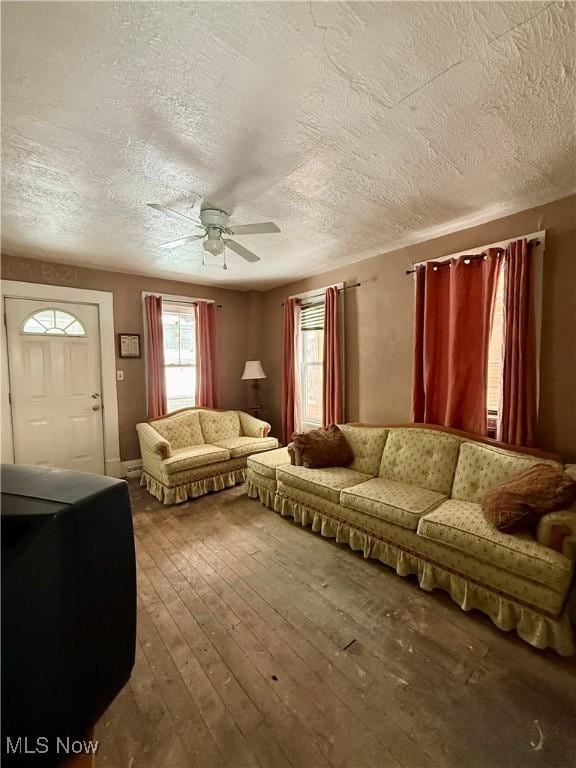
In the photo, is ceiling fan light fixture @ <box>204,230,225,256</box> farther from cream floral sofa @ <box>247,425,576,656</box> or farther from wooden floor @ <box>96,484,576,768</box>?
wooden floor @ <box>96,484,576,768</box>

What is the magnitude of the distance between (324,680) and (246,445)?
2.68 metres

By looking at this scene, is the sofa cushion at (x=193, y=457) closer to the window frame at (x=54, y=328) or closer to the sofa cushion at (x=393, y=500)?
the sofa cushion at (x=393, y=500)

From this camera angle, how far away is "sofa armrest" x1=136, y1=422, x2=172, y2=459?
3513 millimetres

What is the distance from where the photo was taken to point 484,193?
234 centimetres

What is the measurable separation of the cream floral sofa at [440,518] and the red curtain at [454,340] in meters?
0.25

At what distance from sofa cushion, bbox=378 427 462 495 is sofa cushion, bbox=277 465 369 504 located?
0.94 feet

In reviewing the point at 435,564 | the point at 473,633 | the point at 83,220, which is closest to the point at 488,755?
the point at 473,633

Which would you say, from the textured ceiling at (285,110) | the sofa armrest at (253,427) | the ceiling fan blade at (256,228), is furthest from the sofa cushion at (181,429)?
the ceiling fan blade at (256,228)

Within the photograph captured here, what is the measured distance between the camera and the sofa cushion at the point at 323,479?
2.77 m

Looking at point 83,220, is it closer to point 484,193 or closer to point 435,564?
point 484,193

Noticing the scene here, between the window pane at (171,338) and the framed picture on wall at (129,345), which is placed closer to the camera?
the framed picture on wall at (129,345)

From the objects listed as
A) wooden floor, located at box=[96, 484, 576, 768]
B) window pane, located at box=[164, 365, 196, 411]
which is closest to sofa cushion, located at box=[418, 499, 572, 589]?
wooden floor, located at box=[96, 484, 576, 768]

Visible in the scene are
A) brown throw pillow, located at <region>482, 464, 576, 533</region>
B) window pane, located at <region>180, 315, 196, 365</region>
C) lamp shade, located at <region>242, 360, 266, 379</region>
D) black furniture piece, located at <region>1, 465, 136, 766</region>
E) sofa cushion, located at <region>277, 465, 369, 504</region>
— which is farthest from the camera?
lamp shade, located at <region>242, 360, 266, 379</region>

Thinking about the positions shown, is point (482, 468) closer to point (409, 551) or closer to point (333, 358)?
point (409, 551)
